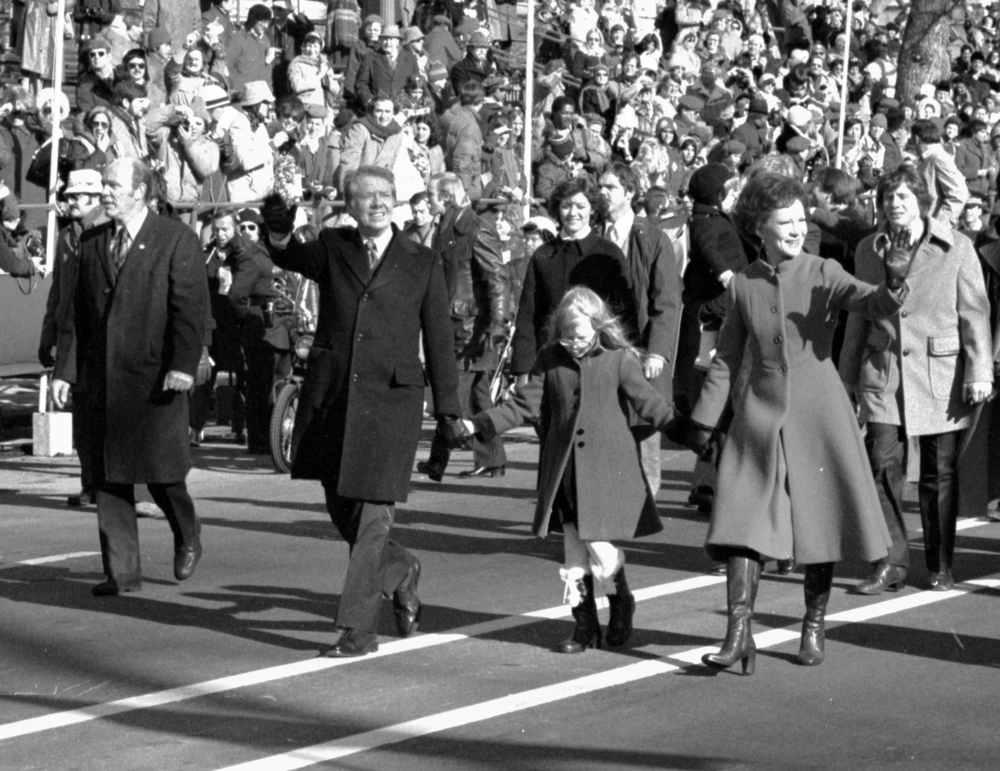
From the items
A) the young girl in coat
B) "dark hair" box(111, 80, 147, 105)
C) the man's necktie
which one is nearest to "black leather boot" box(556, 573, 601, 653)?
the young girl in coat

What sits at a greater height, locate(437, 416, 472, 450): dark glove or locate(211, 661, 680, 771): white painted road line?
locate(437, 416, 472, 450): dark glove

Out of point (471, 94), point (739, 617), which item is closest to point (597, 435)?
point (739, 617)

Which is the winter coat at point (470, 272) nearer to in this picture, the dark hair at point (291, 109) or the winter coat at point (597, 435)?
the dark hair at point (291, 109)

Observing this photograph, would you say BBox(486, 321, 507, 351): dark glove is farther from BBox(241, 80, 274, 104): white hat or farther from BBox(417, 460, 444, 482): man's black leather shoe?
BBox(241, 80, 274, 104): white hat

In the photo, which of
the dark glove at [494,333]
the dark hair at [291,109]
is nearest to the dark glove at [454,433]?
the dark glove at [494,333]

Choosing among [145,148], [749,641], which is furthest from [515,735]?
[145,148]

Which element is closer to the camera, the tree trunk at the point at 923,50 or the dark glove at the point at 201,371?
the dark glove at the point at 201,371

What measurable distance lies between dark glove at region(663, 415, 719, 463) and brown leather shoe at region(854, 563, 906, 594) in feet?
6.15

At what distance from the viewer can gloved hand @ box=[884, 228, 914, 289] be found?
22.8ft

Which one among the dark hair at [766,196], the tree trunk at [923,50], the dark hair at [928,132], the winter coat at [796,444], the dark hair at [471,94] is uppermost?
the tree trunk at [923,50]

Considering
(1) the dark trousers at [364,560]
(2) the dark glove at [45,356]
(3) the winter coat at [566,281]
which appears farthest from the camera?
(2) the dark glove at [45,356]

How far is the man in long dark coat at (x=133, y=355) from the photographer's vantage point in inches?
355

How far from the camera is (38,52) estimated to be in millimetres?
18297

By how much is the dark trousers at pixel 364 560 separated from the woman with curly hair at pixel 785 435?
3.87ft
